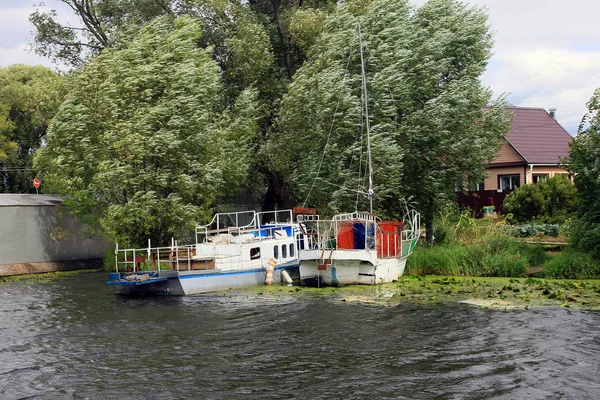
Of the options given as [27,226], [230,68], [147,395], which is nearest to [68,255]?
[27,226]

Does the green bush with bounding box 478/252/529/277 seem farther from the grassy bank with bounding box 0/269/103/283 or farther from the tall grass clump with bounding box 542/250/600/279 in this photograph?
the grassy bank with bounding box 0/269/103/283

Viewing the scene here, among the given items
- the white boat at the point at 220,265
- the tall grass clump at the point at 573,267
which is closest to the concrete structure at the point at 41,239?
the white boat at the point at 220,265

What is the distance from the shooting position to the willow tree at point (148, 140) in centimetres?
3806

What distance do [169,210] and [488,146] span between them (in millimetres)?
17411

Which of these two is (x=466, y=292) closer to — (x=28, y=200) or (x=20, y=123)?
(x=28, y=200)

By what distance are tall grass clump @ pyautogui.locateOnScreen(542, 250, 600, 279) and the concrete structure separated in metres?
28.1

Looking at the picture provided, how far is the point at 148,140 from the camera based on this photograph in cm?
3769

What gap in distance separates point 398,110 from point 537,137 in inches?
797

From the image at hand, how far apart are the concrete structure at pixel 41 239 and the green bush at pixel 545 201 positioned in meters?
26.2

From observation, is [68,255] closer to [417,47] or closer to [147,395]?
[417,47]

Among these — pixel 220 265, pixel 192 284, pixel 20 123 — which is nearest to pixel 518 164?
pixel 220 265

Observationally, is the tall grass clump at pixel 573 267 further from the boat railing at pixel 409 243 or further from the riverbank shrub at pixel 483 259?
the boat railing at pixel 409 243

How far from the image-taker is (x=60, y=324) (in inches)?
978

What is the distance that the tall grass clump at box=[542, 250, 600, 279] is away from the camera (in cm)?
2892
